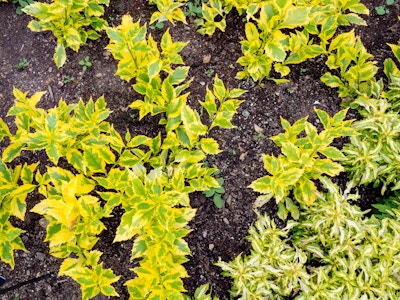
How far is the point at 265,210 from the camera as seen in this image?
320cm

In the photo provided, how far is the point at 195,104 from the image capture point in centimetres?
345

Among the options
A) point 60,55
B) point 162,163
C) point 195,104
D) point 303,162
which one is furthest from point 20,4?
point 303,162

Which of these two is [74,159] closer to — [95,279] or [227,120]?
[95,279]

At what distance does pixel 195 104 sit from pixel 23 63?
1481 millimetres

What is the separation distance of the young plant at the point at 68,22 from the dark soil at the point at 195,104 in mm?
157

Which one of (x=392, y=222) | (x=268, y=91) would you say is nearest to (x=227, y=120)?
(x=268, y=91)

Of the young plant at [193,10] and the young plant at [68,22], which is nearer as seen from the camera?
the young plant at [68,22]

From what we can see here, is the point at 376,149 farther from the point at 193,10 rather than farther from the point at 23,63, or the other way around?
the point at 23,63

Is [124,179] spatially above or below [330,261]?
above

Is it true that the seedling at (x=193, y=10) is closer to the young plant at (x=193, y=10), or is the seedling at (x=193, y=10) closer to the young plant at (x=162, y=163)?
the young plant at (x=193, y=10)

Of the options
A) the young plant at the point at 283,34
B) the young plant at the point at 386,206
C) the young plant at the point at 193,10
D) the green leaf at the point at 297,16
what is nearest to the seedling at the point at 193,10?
the young plant at the point at 193,10

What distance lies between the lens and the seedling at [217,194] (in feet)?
10.4

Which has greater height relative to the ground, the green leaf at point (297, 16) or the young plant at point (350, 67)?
the green leaf at point (297, 16)

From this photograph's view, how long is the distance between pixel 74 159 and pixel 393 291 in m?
2.24
